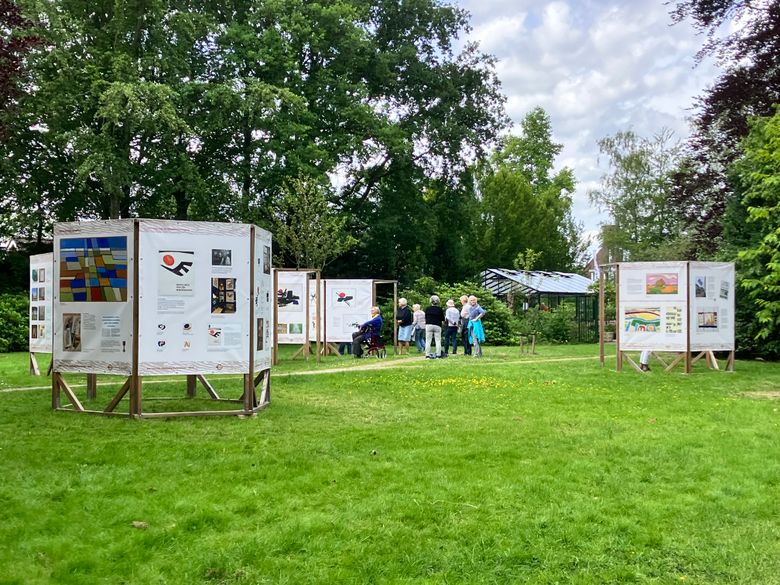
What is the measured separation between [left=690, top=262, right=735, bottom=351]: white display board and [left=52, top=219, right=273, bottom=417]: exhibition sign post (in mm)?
10816

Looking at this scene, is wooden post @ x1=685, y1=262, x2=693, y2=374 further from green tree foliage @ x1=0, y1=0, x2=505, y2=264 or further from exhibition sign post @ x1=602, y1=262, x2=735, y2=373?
green tree foliage @ x1=0, y1=0, x2=505, y2=264

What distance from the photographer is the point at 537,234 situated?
57406 millimetres

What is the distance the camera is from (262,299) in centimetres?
1109

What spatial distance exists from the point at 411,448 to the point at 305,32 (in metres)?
28.0

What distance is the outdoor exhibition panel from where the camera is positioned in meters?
16.8

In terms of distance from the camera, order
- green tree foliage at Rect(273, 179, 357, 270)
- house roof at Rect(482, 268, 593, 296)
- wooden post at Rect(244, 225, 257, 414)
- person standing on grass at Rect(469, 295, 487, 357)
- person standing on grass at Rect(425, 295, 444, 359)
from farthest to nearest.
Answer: house roof at Rect(482, 268, 593, 296)
green tree foliage at Rect(273, 179, 357, 270)
person standing on grass at Rect(469, 295, 487, 357)
person standing on grass at Rect(425, 295, 444, 359)
wooden post at Rect(244, 225, 257, 414)

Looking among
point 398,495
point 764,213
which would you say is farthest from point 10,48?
point 764,213

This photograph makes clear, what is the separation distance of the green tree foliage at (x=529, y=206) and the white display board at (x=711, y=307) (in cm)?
3265

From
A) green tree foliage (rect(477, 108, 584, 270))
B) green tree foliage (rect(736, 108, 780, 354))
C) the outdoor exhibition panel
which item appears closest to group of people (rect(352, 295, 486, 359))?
the outdoor exhibition panel

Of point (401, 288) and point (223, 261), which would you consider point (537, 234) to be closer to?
point (401, 288)

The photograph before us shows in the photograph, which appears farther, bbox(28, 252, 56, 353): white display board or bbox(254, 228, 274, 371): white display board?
bbox(28, 252, 56, 353): white display board

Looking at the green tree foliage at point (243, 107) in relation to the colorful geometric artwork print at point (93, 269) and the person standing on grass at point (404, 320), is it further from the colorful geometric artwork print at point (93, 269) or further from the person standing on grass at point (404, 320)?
the colorful geometric artwork print at point (93, 269)

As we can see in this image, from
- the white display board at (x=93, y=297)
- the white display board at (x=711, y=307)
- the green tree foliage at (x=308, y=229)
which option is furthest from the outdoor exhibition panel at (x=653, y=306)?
the green tree foliage at (x=308, y=229)

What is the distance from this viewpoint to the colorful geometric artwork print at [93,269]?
10195 mm
